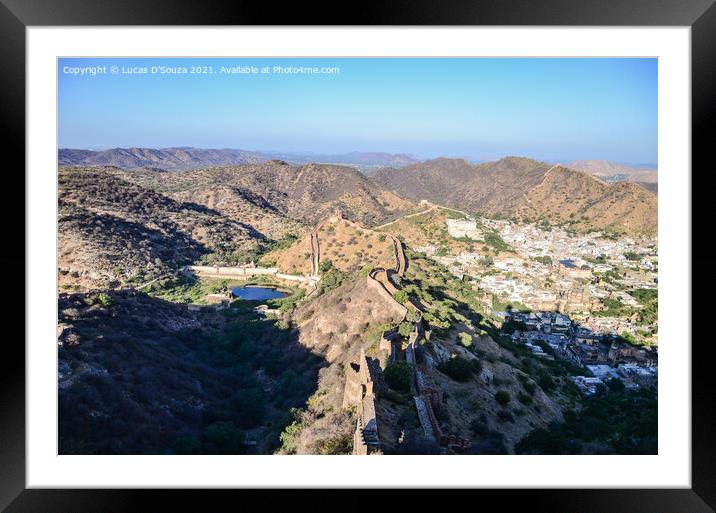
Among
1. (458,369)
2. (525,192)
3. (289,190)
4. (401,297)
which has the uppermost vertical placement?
(289,190)

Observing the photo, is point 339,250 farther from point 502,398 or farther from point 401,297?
point 502,398

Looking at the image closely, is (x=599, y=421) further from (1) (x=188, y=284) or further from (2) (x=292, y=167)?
(2) (x=292, y=167)

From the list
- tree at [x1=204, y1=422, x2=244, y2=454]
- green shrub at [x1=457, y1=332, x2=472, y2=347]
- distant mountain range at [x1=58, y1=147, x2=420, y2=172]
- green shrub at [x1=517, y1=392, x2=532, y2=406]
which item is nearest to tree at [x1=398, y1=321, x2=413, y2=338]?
green shrub at [x1=457, y1=332, x2=472, y2=347]

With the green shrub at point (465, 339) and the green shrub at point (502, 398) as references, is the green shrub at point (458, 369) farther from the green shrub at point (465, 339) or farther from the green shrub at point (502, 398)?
the green shrub at point (465, 339)

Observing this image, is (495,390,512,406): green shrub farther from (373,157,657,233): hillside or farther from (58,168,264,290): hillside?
(373,157,657,233): hillside
